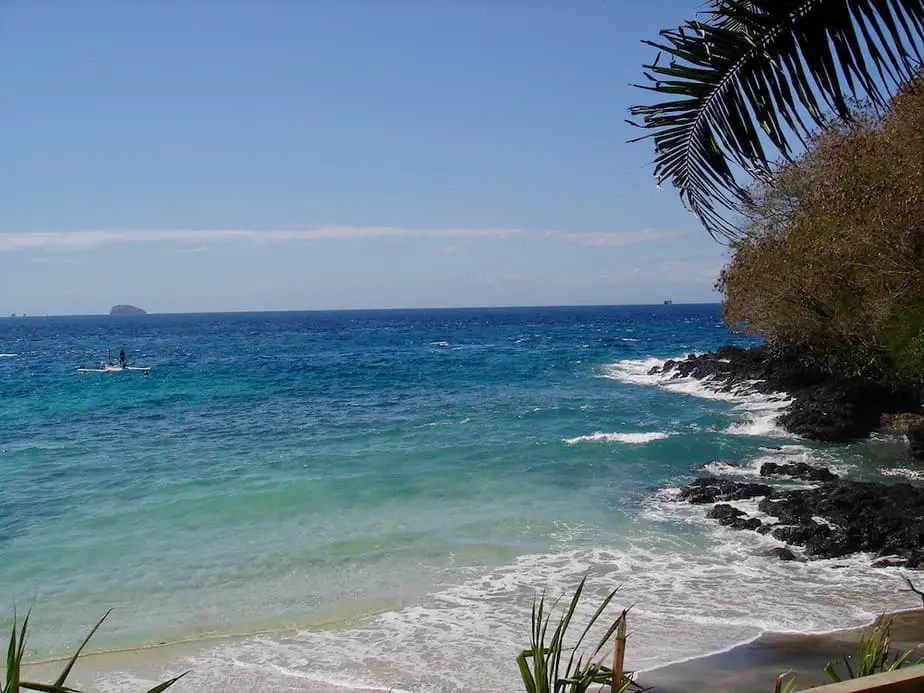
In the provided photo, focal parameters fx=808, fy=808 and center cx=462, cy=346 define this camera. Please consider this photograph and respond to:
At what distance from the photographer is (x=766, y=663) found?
8656 mm

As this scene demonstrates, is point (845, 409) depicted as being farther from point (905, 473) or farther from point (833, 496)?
point (833, 496)

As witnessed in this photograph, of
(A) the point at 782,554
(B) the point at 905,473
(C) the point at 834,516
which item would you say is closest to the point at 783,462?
(B) the point at 905,473

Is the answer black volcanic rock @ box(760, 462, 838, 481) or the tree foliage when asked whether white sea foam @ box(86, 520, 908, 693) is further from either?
the tree foliage

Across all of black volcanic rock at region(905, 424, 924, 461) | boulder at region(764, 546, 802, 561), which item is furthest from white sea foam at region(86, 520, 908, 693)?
black volcanic rock at region(905, 424, 924, 461)

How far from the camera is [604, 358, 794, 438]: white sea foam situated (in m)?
25.8

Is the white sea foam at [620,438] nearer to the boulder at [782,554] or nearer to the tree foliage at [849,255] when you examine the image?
the tree foliage at [849,255]

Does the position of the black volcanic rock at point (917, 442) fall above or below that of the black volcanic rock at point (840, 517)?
above

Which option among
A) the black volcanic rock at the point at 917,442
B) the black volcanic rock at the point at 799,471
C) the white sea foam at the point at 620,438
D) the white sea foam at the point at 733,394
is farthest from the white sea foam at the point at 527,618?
the white sea foam at the point at 733,394

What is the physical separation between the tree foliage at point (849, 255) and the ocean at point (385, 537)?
302 cm

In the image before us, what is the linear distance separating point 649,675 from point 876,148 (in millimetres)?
13678

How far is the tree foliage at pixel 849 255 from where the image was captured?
16516mm

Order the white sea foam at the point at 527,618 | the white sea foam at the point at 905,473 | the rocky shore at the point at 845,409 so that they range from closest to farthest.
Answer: the white sea foam at the point at 527,618 < the white sea foam at the point at 905,473 < the rocky shore at the point at 845,409

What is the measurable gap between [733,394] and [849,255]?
1657cm

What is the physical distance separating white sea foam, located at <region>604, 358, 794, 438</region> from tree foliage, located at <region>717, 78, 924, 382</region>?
8.85 ft
